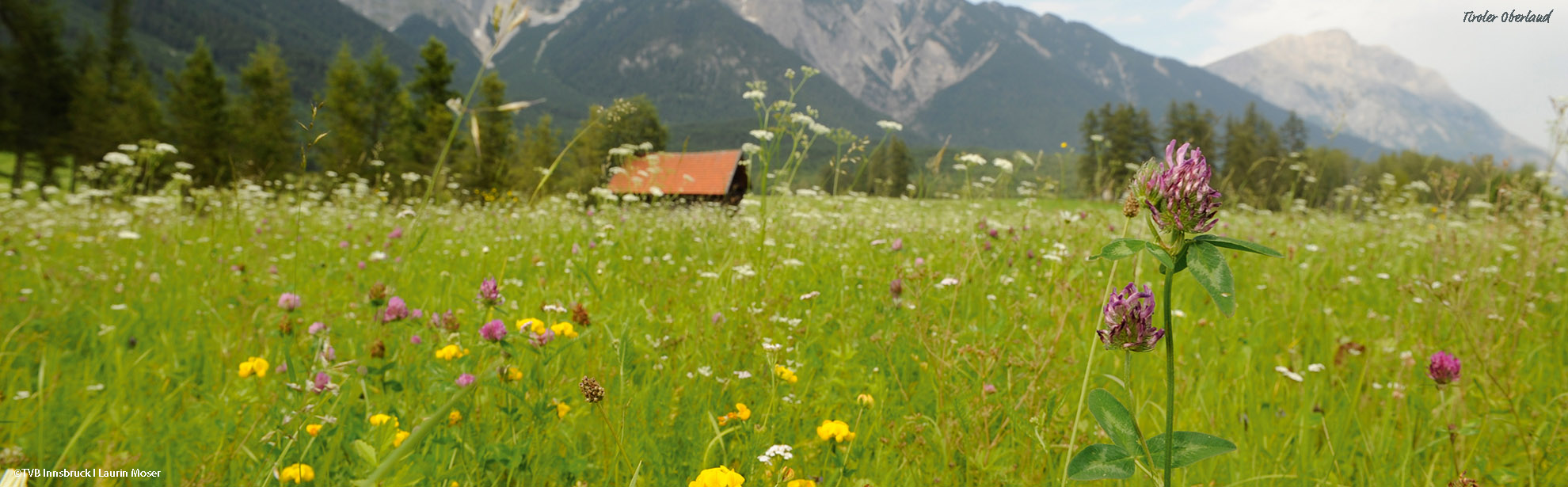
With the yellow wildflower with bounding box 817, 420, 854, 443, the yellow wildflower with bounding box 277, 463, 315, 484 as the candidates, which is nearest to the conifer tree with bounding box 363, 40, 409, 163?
the yellow wildflower with bounding box 277, 463, 315, 484

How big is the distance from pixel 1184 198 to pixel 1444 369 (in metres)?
1.59

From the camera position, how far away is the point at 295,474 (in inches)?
57.7

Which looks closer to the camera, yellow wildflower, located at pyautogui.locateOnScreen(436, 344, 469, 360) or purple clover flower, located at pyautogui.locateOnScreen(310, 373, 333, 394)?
purple clover flower, located at pyautogui.locateOnScreen(310, 373, 333, 394)

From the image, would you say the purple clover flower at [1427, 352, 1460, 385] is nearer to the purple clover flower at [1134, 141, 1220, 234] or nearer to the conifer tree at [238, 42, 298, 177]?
the purple clover flower at [1134, 141, 1220, 234]

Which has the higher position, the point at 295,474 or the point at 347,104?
the point at 347,104

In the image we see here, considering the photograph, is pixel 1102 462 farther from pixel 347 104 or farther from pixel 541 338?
pixel 347 104

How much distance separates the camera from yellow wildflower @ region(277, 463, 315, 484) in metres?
1.43

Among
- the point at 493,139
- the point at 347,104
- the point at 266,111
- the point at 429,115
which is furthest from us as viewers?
the point at 266,111

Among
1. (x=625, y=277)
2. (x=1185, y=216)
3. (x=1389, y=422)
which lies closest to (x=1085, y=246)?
(x=1389, y=422)

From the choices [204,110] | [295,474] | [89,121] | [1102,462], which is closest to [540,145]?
[204,110]

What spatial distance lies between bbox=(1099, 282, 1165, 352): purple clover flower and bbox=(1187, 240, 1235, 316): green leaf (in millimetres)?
116

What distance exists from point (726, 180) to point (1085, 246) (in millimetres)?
26683

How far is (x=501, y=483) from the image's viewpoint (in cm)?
174

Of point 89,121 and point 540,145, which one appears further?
point 540,145
